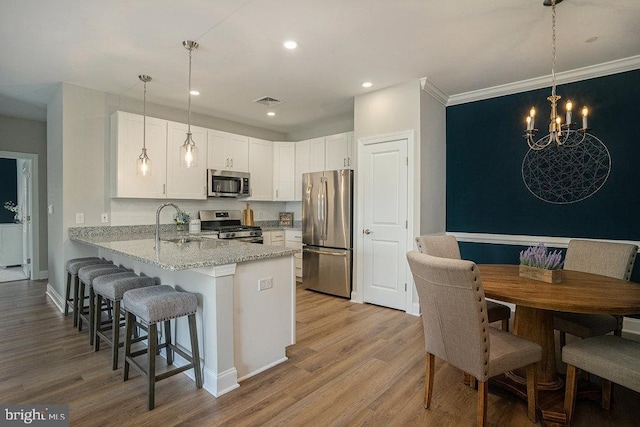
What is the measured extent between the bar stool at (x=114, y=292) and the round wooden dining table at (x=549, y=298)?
2579mm

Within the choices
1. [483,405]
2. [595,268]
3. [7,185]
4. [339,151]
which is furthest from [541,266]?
[7,185]

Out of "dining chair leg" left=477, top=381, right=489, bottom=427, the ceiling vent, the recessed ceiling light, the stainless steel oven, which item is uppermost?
the ceiling vent

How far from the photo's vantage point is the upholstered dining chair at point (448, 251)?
2.43 meters

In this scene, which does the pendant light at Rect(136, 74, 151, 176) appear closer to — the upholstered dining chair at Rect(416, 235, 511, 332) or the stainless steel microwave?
the stainless steel microwave

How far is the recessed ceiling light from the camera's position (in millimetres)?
2843

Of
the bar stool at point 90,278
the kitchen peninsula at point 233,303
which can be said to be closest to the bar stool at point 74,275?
the bar stool at point 90,278

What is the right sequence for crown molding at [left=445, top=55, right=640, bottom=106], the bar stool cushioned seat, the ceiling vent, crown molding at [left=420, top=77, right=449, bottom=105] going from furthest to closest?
the ceiling vent
crown molding at [left=420, top=77, right=449, bottom=105]
crown molding at [left=445, top=55, right=640, bottom=106]
the bar stool cushioned seat

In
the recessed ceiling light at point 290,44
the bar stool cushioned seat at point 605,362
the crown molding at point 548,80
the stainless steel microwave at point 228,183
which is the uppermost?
the recessed ceiling light at point 290,44

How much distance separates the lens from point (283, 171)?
18.7ft

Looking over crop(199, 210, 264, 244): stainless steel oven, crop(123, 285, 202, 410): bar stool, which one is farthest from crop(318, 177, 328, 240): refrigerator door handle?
crop(123, 285, 202, 410): bar stool

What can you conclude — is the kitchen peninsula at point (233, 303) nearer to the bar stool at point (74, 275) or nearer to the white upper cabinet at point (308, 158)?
the bar stool at point (74, 275)

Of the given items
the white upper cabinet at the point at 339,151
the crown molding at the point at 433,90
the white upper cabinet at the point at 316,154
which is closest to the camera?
the crown molding at the point at 433,90

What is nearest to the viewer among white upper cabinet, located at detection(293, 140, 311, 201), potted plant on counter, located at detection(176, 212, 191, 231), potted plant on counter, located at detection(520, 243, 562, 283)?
potted plant on counter, located at detection(520, 243, 562, 283)

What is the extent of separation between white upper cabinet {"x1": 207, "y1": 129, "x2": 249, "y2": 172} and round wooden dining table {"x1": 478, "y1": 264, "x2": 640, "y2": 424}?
12.9 feet
